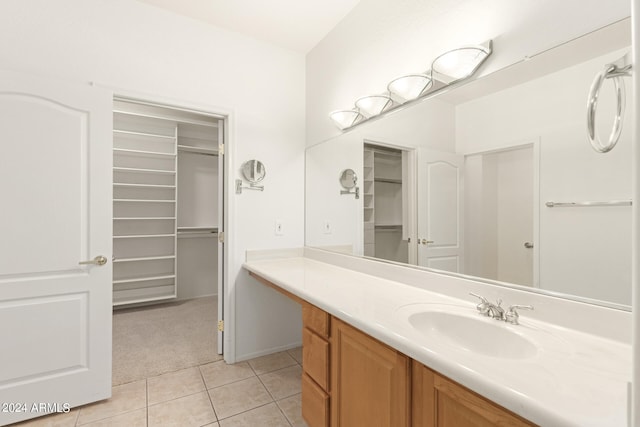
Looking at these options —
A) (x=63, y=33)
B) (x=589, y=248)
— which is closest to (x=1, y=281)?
(x=63, y=33)

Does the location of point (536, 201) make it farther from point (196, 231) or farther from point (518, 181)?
point (196, 231)

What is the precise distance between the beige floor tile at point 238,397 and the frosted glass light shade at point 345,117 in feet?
6.42

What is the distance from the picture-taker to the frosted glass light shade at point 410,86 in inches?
59.4

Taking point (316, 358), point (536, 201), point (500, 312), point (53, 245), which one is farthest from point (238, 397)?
point (536, 201)

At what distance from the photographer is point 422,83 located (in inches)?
60.0

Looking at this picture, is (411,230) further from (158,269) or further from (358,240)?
(158,269)

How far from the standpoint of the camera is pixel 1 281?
159cm

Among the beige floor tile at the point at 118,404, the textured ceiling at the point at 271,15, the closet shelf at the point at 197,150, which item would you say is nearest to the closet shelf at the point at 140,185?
the closet shelf at the point at 197,150

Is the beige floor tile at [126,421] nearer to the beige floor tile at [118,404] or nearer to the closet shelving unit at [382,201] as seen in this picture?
the beige floor tile at [118,404]

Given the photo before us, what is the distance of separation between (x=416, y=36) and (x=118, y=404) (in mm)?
2830

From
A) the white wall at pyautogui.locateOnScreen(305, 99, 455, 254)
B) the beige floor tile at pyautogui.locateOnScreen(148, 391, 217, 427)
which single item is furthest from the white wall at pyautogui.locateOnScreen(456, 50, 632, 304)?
the beige floor tile at pyautogui.locateOnScreen(148, 391, 217, 427)

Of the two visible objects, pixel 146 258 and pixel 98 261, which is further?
pixel 146 258

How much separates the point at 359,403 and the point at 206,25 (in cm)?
267

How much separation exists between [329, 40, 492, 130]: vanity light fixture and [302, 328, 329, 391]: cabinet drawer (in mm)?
1372
